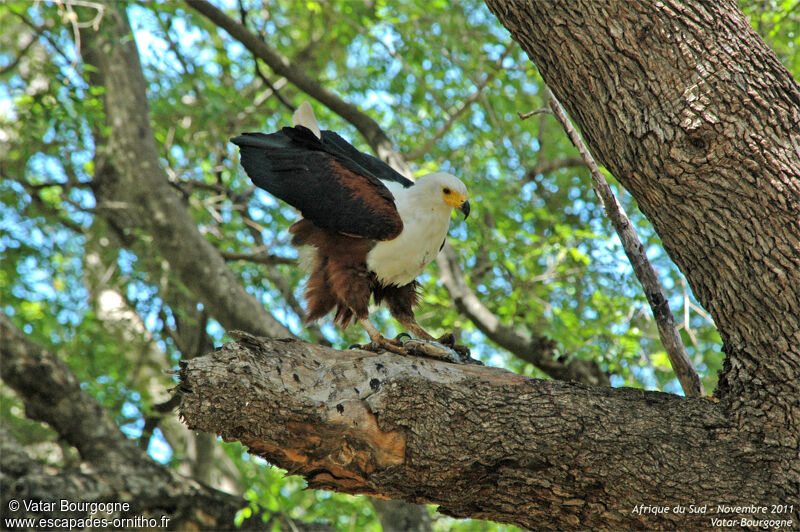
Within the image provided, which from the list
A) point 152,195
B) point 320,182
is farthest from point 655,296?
point 152,195

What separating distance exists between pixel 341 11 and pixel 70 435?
4864mm

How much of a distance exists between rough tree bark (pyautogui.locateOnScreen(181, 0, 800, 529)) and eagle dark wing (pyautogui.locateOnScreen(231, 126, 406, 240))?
121 centimetres

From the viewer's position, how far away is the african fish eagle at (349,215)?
4.04 m

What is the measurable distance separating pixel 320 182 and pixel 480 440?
1.91m

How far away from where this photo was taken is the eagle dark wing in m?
4.01

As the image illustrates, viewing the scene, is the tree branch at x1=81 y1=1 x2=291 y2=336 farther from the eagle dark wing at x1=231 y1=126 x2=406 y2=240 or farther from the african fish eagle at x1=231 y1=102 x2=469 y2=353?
the eagle dark wing at x1=231 y1=126 x2=406 y2=240

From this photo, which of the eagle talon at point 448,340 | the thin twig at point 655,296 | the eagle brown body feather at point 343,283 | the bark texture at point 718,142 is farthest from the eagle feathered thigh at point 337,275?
the bark texture at point 718,142

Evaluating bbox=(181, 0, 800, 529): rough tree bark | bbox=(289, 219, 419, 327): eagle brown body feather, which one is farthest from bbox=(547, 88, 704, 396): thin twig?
bbox=(289, 219, 419, 327): eagle brown body feather

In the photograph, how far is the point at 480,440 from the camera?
112 inches

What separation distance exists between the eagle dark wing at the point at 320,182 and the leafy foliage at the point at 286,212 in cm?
209

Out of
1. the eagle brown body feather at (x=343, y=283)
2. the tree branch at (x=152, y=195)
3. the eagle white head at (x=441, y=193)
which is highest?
the tree branch at (x=152, y=195)

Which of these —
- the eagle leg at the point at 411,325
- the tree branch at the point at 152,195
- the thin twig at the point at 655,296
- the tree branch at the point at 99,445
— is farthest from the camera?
the tree branch at the point at 152,195

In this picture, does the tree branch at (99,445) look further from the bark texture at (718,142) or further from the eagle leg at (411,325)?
the bark texture at (718,142)

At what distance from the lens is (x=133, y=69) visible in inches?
247
